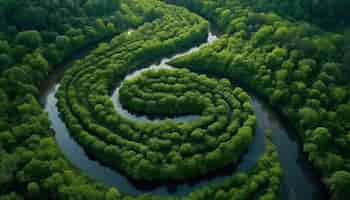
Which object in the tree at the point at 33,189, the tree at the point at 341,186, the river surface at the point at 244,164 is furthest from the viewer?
the river surface at the point at 244,164

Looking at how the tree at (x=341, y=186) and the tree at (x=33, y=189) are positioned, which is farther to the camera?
the tree at (x=341, y=186)

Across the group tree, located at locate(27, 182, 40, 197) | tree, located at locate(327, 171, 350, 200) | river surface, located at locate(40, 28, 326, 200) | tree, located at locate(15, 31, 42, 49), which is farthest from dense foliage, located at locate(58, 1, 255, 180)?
tree, located at locate(327, 171, 350, 200)

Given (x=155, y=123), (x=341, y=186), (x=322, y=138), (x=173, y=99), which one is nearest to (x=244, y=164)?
(x=322, y=138)

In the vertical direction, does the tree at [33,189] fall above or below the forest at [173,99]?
below

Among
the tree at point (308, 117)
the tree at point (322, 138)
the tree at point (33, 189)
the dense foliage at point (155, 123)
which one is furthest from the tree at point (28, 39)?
the tree at point (322, 138)

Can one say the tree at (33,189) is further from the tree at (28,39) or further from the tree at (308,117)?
the tree at (308,117)

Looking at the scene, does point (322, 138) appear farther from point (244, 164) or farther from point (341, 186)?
point (244, 164)

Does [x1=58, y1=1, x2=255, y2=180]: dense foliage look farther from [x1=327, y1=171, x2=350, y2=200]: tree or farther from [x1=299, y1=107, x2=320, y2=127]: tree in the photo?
[x1=327, y1=171, x2=350, y2=200]: tree
